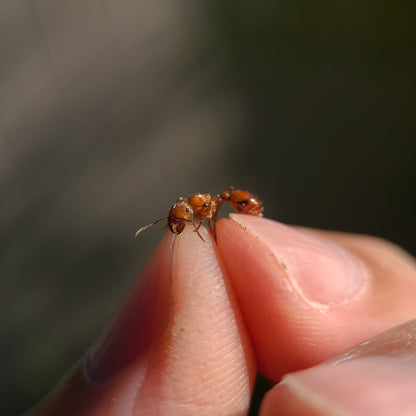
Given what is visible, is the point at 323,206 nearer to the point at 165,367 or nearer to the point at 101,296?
the point at 101,296

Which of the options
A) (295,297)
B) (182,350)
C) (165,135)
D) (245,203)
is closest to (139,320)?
(182,350)

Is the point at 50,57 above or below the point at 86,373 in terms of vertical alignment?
above

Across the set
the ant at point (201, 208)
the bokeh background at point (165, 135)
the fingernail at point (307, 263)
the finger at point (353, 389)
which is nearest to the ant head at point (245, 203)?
the ant at point (201, 208)

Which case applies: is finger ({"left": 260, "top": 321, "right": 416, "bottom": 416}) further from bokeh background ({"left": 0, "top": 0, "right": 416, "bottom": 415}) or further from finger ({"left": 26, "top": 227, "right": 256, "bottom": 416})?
bokeh background ({"left": 0, "top": 0, "right": 416, "bottom": 415})

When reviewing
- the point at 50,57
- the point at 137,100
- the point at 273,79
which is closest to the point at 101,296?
the point at 137,100

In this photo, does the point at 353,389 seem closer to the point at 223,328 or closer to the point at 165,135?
the point at 223,328

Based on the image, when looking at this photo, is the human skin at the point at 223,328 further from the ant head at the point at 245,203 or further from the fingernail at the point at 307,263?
the ant head at the point at 245,203
